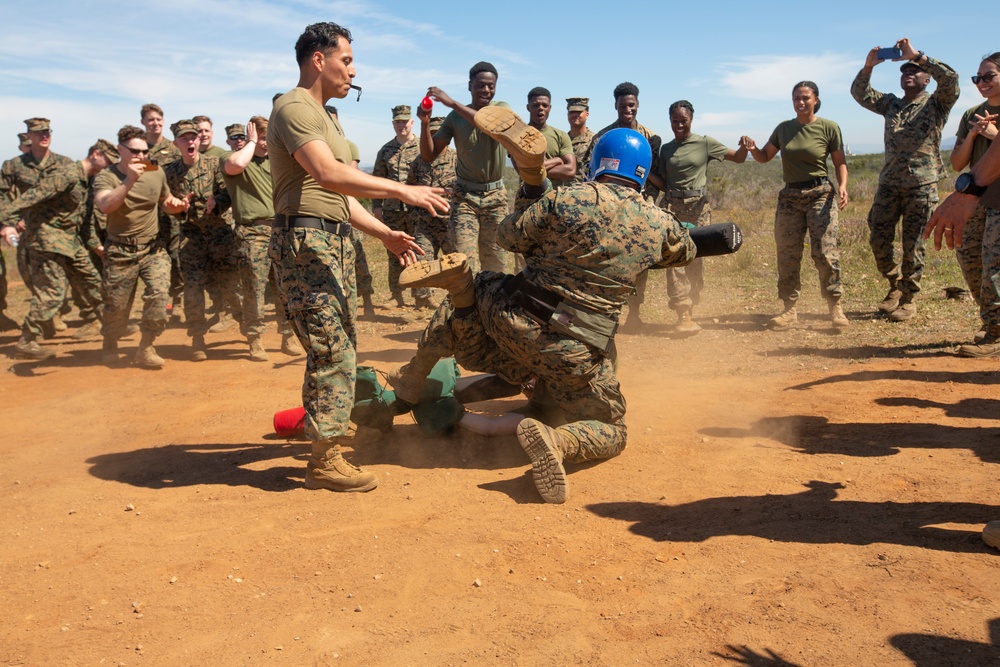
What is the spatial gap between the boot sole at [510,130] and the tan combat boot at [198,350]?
5.03 metres

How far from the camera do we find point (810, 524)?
4102 mm

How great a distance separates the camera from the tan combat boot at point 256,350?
8477 mm

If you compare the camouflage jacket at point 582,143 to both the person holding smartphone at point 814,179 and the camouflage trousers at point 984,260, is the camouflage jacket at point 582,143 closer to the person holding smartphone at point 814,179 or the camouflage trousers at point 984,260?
the person holding smartphone at point 814,179

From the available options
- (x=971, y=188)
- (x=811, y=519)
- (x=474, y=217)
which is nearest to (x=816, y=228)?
(x=474, y=217)

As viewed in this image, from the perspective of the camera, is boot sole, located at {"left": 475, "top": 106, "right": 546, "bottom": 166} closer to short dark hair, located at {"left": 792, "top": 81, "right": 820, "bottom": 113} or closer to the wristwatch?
the wristwatch

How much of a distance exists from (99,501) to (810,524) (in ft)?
12.7

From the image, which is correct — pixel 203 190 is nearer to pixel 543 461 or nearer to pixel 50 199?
pixel 50 199

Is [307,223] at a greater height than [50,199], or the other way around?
[50,199]

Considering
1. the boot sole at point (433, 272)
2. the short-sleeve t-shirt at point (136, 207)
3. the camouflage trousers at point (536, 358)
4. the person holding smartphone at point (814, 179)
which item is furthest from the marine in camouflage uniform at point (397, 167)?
the boot sole at point (433, 272)

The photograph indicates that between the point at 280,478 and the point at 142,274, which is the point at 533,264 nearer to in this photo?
the point at 280,478

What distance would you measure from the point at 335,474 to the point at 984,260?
5.69m

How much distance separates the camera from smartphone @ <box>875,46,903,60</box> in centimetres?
804

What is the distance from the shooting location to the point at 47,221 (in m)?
9.19

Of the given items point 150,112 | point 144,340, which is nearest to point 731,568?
point 144,340
